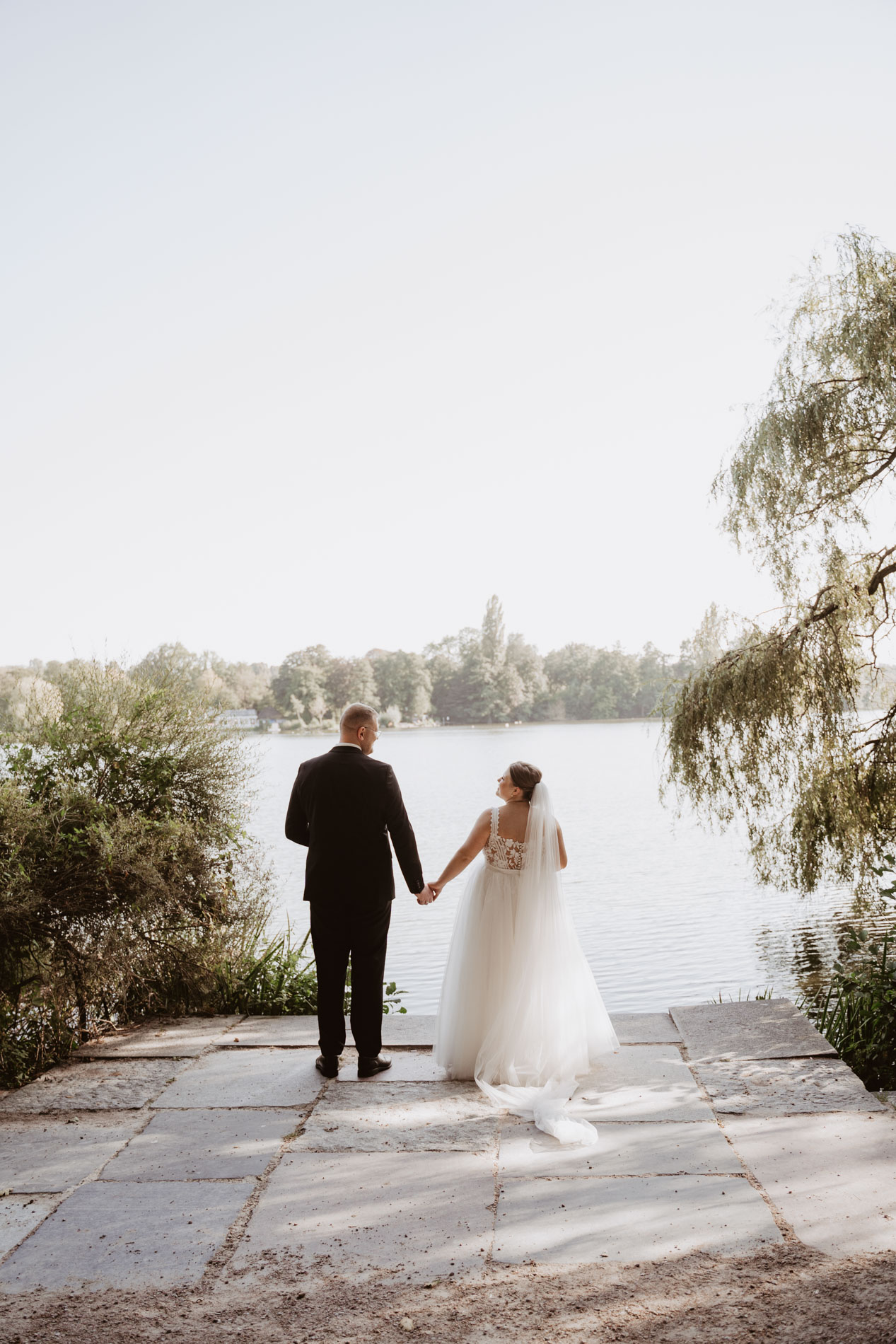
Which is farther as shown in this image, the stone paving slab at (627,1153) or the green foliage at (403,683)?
the green foliage at (403,683)

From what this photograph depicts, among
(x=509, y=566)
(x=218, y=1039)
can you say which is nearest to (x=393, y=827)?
(x=218, y=1039)

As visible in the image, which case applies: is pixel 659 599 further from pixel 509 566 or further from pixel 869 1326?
pixel 869 1326

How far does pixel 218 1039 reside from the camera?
17.4 ft

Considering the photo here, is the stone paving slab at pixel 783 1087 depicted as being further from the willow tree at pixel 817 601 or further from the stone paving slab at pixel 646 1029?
the willow tree at pixel 817 601

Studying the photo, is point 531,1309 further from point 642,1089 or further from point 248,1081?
point 248,1081

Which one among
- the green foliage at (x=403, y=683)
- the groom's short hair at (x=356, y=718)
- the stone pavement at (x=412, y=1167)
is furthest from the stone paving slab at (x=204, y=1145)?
the green foliage at (x=403, y=683)

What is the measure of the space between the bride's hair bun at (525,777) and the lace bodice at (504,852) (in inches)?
6.5

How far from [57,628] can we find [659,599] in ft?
212

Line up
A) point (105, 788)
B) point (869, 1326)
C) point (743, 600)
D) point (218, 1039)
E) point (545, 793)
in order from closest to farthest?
1. point (869, 1326)
2. point (545, 793)
3. point (218, 1039)
4. point (105, 788)
5. point (743, 600)

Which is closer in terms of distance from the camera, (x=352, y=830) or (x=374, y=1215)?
(x=374, y=1215)

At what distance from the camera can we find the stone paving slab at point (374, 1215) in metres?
2.97

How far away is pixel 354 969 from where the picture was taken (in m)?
4.75

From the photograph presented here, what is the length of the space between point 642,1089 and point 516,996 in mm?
682

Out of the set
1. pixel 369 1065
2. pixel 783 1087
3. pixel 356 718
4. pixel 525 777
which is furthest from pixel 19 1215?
pixel 783 1087
